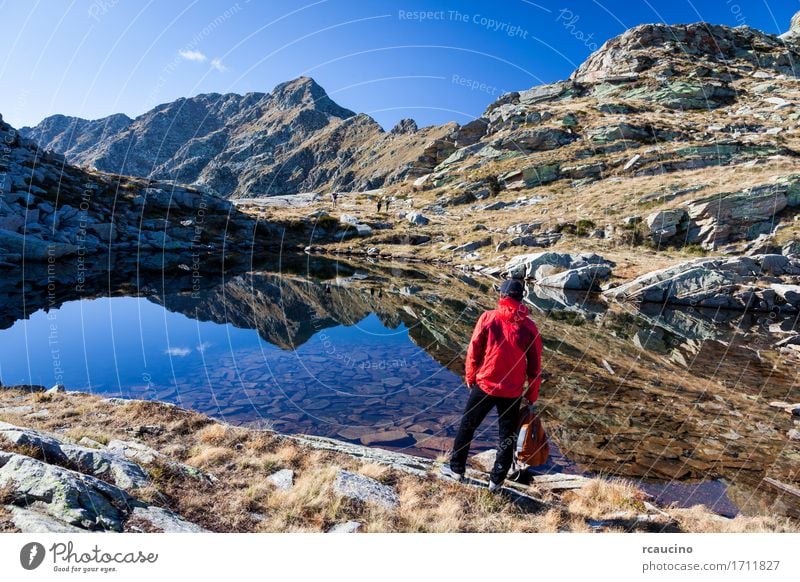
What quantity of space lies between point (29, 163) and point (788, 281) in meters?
82.0

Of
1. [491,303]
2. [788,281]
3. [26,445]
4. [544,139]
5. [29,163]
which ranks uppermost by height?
[544,139]

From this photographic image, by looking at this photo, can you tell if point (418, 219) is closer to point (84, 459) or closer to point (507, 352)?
point (507, 352)

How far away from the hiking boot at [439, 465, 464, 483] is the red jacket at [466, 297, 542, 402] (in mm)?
1789

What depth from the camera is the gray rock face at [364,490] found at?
638 centimetres

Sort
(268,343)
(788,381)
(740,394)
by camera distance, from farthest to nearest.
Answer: (268,343) < (788,381) < (740,394)

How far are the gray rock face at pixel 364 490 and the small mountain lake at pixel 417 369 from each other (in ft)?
14.2

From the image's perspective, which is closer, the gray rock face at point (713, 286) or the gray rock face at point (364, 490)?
the gray rock face at point (364, 490)

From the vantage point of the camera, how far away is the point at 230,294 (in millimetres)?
34375

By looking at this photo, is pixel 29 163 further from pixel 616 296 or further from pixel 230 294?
pixel 616 296

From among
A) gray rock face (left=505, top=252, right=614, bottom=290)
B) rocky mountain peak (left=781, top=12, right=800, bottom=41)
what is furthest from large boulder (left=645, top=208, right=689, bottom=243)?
rocky mountain peak (left=781, top=12, right=800, bottom=41)

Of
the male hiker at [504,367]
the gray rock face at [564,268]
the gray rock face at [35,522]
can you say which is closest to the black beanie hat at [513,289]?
the male hiker at [504,367]

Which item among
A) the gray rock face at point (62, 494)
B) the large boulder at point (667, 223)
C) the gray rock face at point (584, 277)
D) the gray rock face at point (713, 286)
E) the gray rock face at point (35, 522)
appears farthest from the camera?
the large boulder at point (667, 223)

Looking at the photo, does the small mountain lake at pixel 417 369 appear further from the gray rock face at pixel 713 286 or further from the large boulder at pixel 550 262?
the large boulder at pixel 550 262

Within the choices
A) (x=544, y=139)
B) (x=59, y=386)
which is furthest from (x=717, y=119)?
(x=59, y=386)
